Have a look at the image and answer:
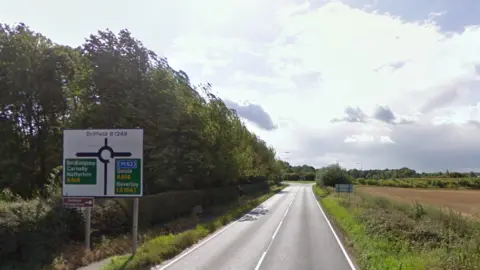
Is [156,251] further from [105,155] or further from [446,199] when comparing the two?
[446,199]

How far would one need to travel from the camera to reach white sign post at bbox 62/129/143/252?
56.7 ft

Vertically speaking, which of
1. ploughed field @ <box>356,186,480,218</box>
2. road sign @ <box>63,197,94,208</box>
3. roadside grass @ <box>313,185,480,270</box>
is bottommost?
ploughed field @ <box>356,186,480,218</box>

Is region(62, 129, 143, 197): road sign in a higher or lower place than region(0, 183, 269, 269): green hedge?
higher

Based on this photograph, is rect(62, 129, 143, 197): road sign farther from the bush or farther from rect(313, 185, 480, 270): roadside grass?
the bush

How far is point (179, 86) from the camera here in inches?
1512

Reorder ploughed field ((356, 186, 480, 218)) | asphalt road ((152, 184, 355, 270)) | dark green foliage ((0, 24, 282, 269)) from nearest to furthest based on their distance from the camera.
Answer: asphalt road ((152, 184, 355, 270)) → dark green foliage ((0, 24, 282, 269)) → ploughed field ((356, 186, 480, 218))

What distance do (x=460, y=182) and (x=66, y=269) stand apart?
421 feet

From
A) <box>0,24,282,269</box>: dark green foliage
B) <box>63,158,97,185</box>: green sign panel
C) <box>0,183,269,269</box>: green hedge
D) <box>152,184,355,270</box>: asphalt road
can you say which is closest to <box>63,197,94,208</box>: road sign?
<box>63,158,97,185</box>: green sign panel

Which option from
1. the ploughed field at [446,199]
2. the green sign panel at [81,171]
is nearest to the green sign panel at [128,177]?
the green sign panel at [81,171]

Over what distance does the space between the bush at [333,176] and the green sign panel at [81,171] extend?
A: 84.3 meters

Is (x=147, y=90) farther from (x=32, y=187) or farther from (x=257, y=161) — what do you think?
(x=257, y=161)

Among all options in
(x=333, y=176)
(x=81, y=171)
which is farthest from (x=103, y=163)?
(x=333, y=176)

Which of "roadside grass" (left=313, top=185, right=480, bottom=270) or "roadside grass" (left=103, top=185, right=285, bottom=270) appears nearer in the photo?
"roadside grass" (left=313, top=185, right=480, bottom=270)

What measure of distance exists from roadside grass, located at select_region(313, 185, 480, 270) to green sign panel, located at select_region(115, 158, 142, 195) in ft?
28.8
